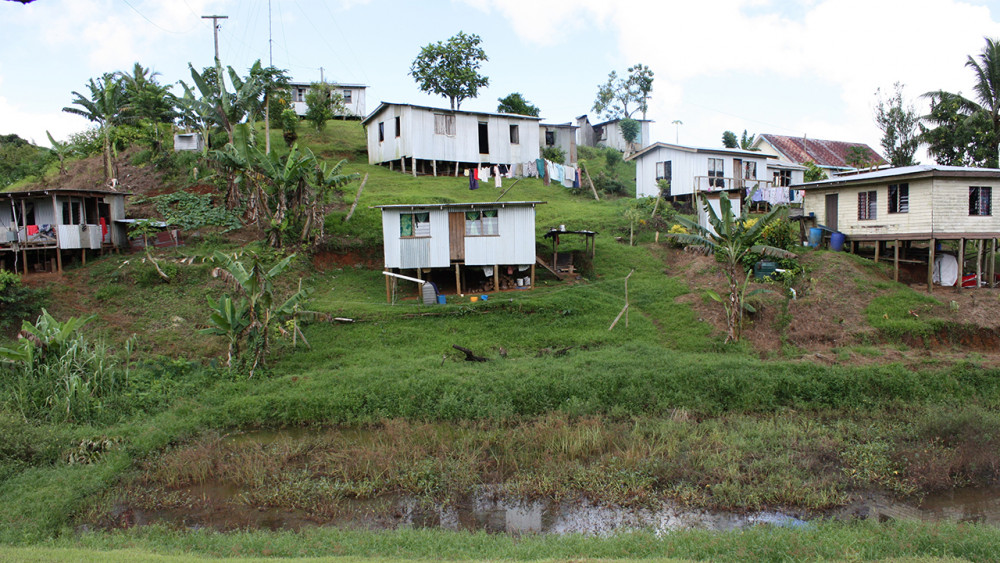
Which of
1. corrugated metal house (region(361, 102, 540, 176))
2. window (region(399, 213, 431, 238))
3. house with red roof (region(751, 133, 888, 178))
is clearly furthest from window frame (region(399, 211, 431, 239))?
house with red roof (region(751, 133, 888, 178))

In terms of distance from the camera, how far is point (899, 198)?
2248cm

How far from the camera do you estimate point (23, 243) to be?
21094 millimetres

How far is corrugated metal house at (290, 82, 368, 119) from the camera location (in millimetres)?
45625

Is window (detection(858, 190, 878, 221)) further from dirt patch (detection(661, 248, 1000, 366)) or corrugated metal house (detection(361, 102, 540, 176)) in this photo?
corrugated metal house (detection(361, 102, 540, 176))

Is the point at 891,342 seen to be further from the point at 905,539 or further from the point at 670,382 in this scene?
the point at 905,539

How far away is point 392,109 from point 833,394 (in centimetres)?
2774

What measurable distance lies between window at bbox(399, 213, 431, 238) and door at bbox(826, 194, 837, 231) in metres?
16.1

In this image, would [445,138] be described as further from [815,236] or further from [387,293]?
[815,236]

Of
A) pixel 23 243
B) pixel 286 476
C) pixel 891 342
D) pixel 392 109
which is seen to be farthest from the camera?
pixel 392 109

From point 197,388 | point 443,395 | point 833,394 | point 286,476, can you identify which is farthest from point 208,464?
point 833,394

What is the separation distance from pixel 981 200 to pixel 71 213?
3209 centimetres

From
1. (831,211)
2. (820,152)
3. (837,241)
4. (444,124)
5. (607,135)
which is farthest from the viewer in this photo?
(607,135)

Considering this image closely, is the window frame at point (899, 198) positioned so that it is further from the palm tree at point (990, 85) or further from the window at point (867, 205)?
the palm tree at point (990, 85)

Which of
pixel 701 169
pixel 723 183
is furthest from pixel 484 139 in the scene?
pixel 723 183
